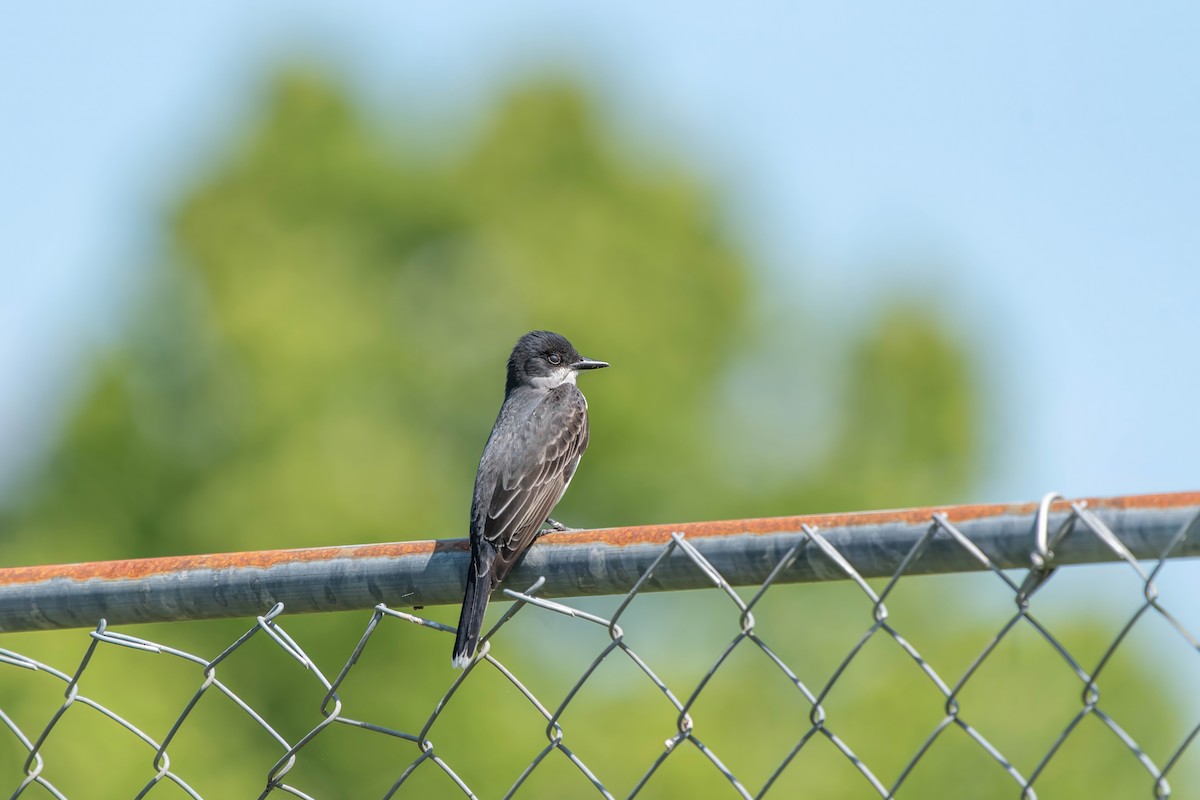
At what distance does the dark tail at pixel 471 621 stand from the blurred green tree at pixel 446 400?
35.8ft

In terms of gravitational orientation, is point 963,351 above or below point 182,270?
above

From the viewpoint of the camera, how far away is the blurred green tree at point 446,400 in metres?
16.2

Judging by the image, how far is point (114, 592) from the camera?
10.5 feet

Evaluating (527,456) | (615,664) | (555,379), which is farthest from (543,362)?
(615,664)

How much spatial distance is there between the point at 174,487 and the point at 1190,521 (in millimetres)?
18459

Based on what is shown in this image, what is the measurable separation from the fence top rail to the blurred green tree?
38.7 feet

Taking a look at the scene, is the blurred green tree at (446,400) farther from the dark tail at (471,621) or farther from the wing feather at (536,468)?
the dark tail at (471,621)

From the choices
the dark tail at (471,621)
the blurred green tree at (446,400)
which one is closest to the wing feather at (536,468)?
the dark tail at (471,621)

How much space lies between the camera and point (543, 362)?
7969 millimetres

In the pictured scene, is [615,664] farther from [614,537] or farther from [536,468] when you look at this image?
[614,537]

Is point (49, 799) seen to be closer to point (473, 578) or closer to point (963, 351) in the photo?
→ point (473, 578)

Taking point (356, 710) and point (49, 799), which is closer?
point (49, 799)

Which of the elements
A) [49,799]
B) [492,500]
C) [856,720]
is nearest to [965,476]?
[856,720]

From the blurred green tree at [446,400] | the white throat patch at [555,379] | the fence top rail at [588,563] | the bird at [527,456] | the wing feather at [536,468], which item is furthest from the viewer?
the blurred green tree at [446,400]
